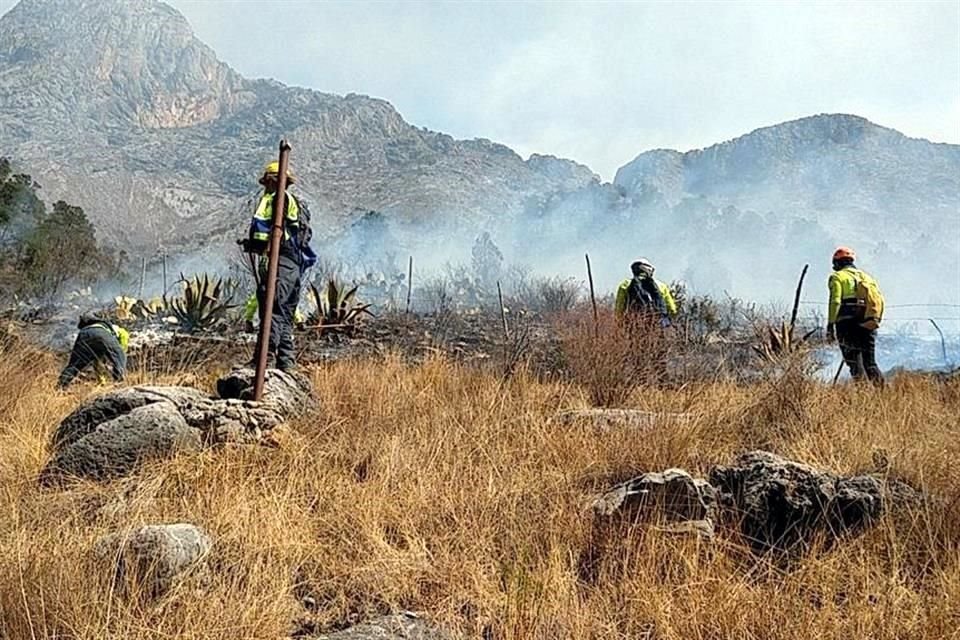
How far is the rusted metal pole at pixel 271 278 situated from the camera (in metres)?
4.64

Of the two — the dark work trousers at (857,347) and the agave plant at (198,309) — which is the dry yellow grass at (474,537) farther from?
the agave plant at (198,309)

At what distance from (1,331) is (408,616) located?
21.4 feet

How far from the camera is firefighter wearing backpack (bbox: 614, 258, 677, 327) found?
25.9ft

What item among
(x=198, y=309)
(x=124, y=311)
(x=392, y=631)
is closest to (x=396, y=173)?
(x=124, y=311)

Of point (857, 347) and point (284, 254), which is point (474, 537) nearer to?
point (284, 254)

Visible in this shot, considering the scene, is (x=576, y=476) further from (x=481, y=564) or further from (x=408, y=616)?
(x=408, y=616)

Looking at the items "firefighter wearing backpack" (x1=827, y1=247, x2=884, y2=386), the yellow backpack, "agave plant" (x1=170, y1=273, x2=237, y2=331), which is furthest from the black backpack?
"agave plant" (x1=170, y1=273, x2=237, y2=331)

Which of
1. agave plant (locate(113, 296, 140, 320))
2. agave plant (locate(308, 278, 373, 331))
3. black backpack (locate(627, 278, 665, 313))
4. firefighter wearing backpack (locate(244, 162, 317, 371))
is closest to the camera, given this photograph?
firefighter wearing backpack (locate(244, 162, 317, 371))

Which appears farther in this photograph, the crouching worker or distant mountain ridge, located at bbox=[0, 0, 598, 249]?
distant mountain ridge, located at bbox=[0, 0, 598, 249]

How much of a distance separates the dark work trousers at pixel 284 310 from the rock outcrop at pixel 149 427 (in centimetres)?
84

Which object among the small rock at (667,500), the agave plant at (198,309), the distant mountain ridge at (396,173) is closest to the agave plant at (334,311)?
the agave plant at (198,309)

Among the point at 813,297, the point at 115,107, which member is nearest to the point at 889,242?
the point at 813,297

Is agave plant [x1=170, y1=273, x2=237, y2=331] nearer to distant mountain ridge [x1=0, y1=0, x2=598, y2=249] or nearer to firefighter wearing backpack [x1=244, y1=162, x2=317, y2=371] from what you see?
firefighter wearing backpack [x1=244, y1=162, x2=317, y2=371]

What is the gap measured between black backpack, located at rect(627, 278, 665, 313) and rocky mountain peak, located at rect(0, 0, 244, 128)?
13168cm
